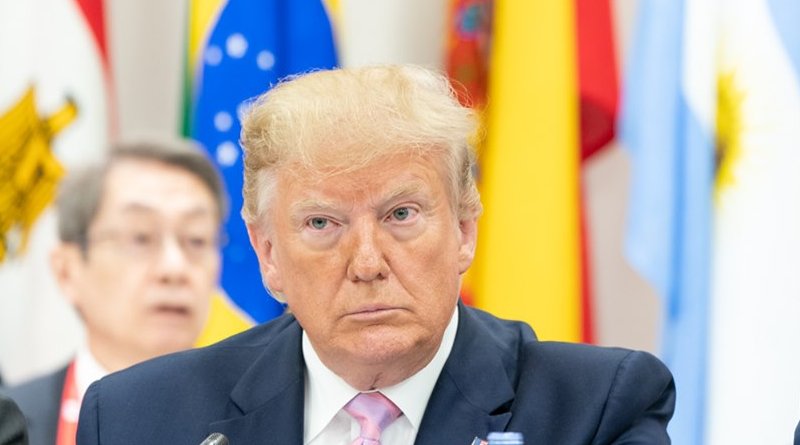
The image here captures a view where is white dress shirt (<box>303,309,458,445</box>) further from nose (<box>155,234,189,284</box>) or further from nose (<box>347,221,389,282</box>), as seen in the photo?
nose (<box>155,234,189,284</box>)

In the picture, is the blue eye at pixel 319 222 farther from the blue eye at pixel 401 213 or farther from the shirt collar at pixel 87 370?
the shirt collar at pixel 87 370

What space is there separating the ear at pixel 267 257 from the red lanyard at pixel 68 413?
1617 millimetres

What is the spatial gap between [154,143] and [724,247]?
185 cm

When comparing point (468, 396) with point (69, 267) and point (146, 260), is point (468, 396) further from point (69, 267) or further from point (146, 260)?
point (69, 267)

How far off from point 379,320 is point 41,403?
2131 millimetres

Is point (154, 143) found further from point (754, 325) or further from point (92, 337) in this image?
point (754, 325)

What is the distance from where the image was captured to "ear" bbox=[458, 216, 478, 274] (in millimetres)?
2590

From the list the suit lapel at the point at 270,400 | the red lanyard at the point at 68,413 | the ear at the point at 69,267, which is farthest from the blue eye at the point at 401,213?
the ear at the point at 69,267

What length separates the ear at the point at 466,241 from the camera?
2590 mm

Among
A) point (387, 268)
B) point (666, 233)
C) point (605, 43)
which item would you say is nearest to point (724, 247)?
point (666, 233)

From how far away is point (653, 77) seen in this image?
412 cm

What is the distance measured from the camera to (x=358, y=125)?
2.42 meters

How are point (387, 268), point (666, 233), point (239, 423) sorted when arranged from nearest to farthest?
point (387, 268) → point (239, 423) → point (666, 233)

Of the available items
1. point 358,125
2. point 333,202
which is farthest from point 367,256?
point 358,125
